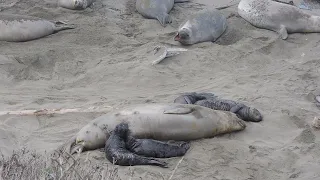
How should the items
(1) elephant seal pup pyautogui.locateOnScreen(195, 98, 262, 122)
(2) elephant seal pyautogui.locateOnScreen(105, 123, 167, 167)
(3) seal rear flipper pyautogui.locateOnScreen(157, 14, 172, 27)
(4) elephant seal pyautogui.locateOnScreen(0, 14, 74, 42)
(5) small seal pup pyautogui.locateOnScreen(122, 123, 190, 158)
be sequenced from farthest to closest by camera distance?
(3) seal rear flipper pyautogui.locateOnScreen(157, 14, 172, 27), (4) elephant seal pyautogui.locateOnScreen(0, 14, 74, 42), (1) elephant seal pup pyautogui.locateOnScreen(195, 98, 262, 122), (5) small seal pup pyautogui.locateOnScreen(122, 123, 190, 158), (2) elephant seal pyautogui.locateOnScreen(105, 123, 167, 167)

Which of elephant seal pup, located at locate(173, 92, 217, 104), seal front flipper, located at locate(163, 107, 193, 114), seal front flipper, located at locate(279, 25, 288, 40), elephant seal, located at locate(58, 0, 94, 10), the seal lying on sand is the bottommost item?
elephant seal, located at locate(58, 0, 94, 10)

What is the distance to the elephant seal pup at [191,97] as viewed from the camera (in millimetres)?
5703

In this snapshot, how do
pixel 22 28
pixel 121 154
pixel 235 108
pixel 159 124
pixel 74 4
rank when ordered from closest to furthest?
pixel 121 154
pixel 159 124
pixel 235 108
pixel 22 28
pixel 74 4

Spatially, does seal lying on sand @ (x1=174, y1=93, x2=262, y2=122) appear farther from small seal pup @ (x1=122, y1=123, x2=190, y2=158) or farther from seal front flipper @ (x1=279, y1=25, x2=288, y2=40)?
seal front flipper @ (x1=279, y1=25, x2=288, y2=40)

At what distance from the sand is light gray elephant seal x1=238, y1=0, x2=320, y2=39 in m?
0.14

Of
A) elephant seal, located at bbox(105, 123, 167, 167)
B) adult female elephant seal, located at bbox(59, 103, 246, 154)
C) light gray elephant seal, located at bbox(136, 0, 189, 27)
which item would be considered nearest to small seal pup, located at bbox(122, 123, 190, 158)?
elephant seal, located at bbox(105, 123, 167, 167)

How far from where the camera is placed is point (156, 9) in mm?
8609

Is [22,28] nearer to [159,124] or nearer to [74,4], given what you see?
[74,4]

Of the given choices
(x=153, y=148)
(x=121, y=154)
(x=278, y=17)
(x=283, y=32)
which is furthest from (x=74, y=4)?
(x=121, y=154)

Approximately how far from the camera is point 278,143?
199 inches

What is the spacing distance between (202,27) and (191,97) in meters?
2.31

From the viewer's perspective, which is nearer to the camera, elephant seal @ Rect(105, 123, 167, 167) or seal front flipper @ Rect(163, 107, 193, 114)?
elephant seal @ Rect(105, 123, 167, 167)

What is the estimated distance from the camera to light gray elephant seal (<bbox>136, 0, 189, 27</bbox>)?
8.53 metres

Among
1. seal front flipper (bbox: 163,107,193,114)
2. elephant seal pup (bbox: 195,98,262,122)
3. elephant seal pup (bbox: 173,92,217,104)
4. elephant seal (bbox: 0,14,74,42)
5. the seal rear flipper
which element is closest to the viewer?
seal front flipper (bbox: 163,107,193,114)
